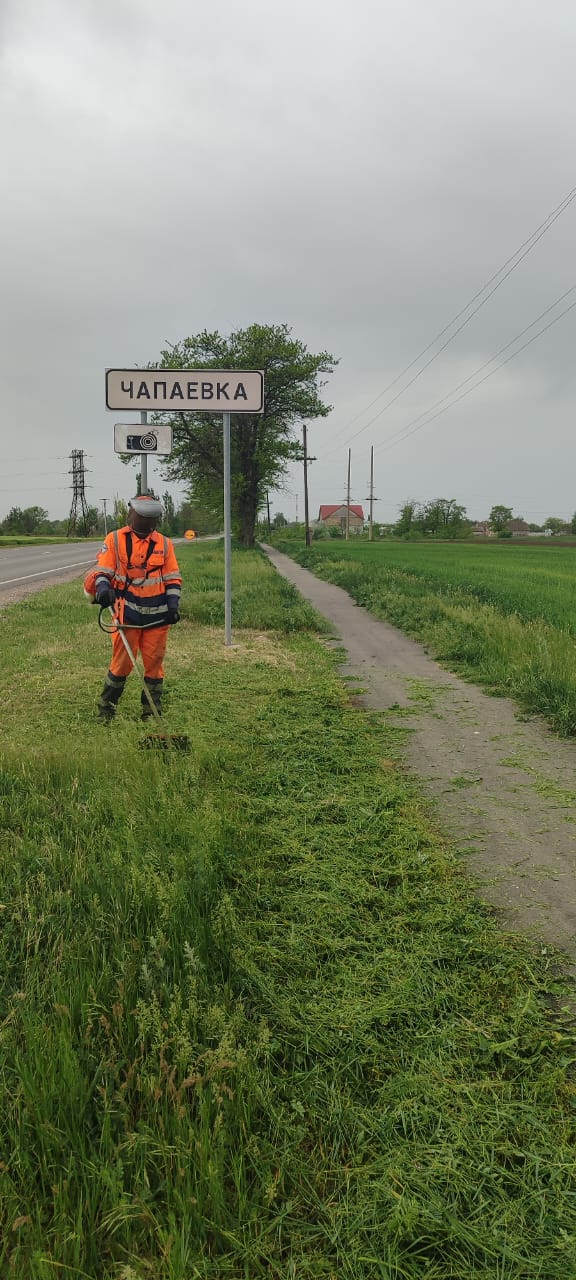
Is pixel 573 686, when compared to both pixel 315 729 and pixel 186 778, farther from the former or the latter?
pixel 186 778

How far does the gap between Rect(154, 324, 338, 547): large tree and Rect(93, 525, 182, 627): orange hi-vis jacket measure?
33.3 metres

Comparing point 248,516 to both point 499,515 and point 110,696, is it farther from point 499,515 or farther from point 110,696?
point 499,515

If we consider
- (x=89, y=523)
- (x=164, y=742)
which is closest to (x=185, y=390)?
(x=164, y=742)

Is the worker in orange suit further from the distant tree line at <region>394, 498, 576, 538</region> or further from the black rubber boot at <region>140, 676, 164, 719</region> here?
the distant tree line at <region>394, 498, 576, 538</region>

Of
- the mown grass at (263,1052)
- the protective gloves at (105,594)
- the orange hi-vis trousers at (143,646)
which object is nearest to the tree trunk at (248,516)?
the orange hi-vis trousers at (143,646)

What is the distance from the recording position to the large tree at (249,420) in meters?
37.9

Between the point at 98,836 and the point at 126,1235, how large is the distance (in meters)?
1.88

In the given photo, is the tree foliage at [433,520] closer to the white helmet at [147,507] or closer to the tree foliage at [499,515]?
the tree foliage at [499,515]

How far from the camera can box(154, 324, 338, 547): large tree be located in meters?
37.9

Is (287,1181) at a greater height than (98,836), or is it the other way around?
(98,836)

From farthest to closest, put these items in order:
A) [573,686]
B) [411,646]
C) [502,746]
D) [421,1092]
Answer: [411,646]
[573,686]
[502,746]
[421,1092]

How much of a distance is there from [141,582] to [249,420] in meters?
35.0

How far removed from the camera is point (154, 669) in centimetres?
570

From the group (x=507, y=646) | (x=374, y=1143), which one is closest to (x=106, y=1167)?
(x=374, y=1143)
